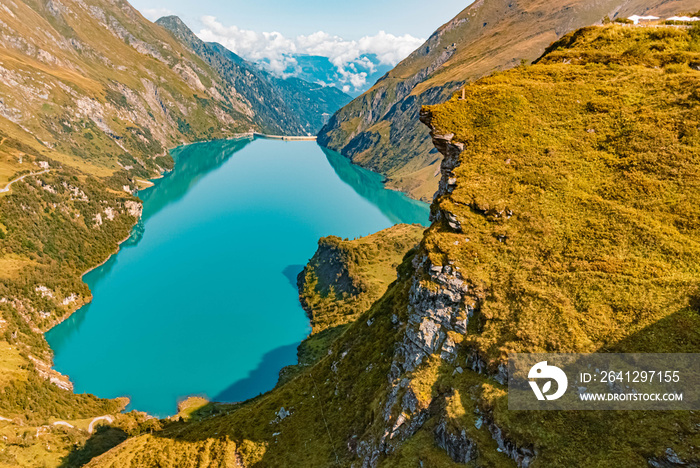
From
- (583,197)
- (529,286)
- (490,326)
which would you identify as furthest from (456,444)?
(583,197)

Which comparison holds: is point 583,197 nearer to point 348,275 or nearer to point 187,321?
point 348,275

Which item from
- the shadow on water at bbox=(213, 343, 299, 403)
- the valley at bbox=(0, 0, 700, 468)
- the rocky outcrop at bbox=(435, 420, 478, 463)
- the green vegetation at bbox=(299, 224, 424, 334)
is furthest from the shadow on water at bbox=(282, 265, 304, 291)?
the rocky outcrop at bbox=(435, 420, 478, 463)

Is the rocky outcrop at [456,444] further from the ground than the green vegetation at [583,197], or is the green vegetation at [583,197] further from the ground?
the green vegetation at [583,197]

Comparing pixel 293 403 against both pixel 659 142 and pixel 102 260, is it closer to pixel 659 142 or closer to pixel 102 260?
pixel 659 142

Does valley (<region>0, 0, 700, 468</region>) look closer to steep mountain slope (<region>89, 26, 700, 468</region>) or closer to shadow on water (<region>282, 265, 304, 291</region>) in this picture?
steep mountain slope (<region>89, 26, 700, 468</region>)

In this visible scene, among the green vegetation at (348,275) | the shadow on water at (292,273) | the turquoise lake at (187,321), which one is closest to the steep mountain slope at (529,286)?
the turquoise lake at (187,321)

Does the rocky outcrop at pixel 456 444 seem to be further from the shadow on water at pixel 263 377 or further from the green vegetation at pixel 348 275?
the green vegetation at pixel 348 275

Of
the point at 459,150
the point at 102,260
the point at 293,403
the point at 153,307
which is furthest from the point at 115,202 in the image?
the point at 459,150

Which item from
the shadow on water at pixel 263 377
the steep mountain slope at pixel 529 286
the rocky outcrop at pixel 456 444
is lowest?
the rocky outcrop at pixel 456 444
